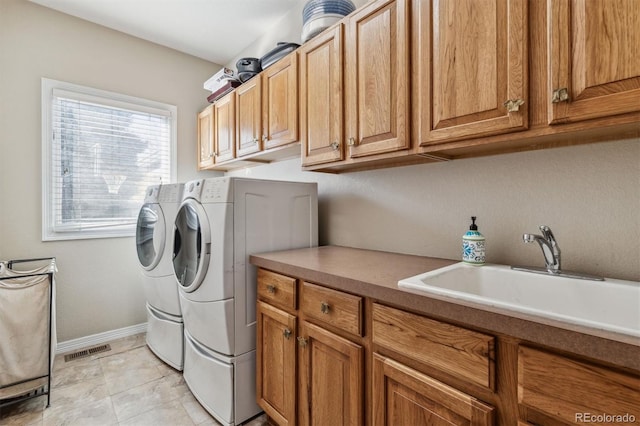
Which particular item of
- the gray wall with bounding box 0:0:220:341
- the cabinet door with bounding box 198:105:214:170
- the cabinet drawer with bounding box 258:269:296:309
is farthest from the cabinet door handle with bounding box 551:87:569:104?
the gray wall with bounding box 0:0:220:341

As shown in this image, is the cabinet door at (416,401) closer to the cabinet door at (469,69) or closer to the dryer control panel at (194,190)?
the cabinet door at (469,69)

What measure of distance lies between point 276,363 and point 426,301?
0.95 meters

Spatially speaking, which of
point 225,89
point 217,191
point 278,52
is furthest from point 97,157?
point 278,52

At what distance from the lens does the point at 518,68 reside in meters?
0.95

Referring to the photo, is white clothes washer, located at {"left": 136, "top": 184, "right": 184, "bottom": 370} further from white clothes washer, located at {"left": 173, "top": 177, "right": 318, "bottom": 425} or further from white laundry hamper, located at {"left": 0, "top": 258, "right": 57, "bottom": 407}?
white laundry hamper, located at {"left": 0, "top": 258, "right": 57, "bottom": 407}

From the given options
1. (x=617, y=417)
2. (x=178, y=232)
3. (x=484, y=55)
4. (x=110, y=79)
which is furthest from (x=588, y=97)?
(x=110, y=79)

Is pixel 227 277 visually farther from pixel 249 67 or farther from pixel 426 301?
pixel 249 67

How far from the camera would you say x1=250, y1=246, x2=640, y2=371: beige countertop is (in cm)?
59

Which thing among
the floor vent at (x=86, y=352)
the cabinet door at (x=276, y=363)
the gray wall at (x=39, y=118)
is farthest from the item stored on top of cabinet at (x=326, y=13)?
the floor vent at (x=86, y=352)

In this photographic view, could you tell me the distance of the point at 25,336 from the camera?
175 centimetres

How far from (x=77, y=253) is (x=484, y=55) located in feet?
10.5

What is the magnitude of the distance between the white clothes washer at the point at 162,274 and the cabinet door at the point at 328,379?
124 centimetres

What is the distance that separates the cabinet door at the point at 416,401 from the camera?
781 millimetres

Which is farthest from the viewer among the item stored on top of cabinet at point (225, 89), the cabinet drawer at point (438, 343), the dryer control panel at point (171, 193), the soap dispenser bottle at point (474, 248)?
the item stored on top of cabinet at point (225, 89)
